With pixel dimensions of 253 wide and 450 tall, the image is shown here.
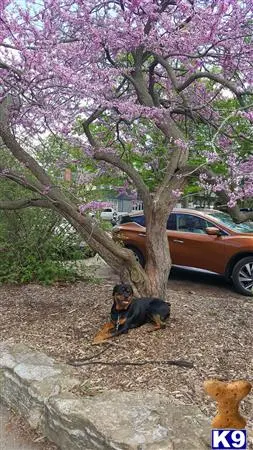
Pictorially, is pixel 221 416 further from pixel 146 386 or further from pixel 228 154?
pixel 228 154

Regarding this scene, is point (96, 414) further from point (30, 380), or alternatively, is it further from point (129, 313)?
point (129, 313)

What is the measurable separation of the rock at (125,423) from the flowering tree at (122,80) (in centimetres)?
184

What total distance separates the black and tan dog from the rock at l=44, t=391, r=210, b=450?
3.49 feet

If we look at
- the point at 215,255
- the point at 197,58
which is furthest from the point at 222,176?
the point at 215,255

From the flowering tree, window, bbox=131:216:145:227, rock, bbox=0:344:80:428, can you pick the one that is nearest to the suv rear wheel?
window, bbox=131:216:145:227

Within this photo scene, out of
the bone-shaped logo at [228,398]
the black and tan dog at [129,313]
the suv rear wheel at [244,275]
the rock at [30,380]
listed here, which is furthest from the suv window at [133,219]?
the bone-shaped logo at [228,398]

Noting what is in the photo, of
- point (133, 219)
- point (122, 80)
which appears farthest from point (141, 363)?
point (133, 219)

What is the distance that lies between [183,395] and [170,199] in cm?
222

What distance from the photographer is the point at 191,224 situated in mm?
8711

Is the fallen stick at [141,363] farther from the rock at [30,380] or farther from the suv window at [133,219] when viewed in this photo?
the suv window at [133,219]

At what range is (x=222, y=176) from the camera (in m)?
4.29

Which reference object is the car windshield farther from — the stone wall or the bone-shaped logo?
the bone-shaped logo

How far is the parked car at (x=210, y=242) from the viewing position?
7.81 meters

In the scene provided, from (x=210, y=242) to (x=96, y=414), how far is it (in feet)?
18.9
